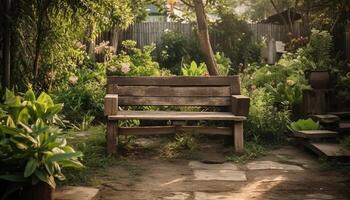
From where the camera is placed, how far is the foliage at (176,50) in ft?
48.7

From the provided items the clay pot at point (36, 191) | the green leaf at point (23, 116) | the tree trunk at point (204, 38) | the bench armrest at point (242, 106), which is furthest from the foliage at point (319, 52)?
the clay pot at point (36, 191)

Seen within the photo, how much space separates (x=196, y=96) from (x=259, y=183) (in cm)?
210

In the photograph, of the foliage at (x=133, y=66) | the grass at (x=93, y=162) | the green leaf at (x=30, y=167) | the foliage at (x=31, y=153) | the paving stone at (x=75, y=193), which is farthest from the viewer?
the foliage at (x=133, y=66)

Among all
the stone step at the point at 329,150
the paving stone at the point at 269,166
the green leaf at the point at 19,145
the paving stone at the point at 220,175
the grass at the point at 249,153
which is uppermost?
the green leaf at the point at 19,145

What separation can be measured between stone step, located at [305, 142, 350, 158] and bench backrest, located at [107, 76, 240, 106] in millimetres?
1266

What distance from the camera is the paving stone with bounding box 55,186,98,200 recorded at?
3805mm

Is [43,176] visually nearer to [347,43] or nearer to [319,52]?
[319,52]

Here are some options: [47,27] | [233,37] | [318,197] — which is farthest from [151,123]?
[233,37]

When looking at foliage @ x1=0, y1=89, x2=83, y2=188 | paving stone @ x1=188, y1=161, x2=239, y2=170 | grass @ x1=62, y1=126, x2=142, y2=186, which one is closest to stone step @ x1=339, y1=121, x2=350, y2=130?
paving stone @ x1=188, y1=161, x2=239, y2=170

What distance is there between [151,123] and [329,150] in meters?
2.94

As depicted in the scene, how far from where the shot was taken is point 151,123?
24.0ft

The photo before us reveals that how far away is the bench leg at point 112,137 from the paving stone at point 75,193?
1.48 meters

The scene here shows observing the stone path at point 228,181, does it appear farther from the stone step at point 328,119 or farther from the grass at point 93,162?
the stone step at point 328,119

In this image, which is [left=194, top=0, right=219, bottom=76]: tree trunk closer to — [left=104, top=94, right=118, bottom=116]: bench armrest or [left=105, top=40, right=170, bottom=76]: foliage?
[left=105, top=40, right=170, bottom=76]: foliage
